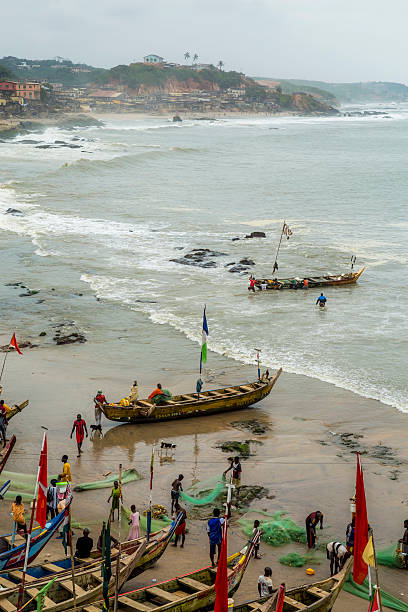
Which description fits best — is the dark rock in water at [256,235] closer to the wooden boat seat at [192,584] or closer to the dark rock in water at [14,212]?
the dark rock in water at [14,212]

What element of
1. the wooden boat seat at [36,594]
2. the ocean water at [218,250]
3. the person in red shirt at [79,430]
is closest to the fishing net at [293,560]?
the wooden boat seat at [36,594]

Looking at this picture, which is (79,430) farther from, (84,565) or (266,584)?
(266,584)

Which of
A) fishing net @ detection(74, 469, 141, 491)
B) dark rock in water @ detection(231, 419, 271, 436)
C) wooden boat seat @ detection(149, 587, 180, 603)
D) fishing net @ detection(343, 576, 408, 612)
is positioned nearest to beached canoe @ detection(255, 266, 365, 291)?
dark rock in water @ detection(231, 419, 271, 436)

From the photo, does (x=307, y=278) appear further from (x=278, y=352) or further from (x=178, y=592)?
(x=178, y=592)

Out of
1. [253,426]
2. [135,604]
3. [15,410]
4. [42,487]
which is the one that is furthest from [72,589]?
[253,426]

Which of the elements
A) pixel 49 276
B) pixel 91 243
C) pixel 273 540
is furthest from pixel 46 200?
pixel 273 540

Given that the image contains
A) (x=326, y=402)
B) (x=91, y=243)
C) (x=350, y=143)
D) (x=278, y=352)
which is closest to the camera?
(x=326, y=402)

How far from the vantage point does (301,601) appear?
10.7 metres

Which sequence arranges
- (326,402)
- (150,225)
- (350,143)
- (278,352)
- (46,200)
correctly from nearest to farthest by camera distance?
(326,402) < (278,352) < (150,225) < (46,200) < (350,143)

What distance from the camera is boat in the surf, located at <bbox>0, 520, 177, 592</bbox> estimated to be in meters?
10.6

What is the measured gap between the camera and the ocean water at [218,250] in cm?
2611

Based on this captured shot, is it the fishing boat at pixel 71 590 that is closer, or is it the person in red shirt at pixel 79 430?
the fishing boat at pixel 71 590

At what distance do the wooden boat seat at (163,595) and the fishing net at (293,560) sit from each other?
2.75 metres

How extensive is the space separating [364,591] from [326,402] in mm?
9414
